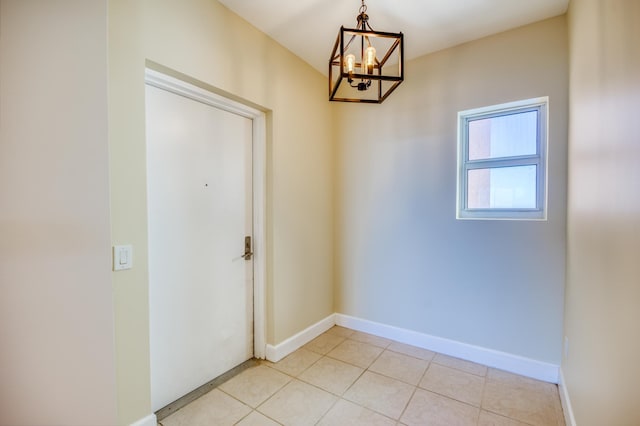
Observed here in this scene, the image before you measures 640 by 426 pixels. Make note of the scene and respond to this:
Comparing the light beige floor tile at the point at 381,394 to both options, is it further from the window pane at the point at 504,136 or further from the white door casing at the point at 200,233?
the window pane at the point at 504,136

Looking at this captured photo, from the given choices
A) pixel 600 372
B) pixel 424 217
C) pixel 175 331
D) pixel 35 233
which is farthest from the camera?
pixel 424 217

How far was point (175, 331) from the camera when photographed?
1.86m

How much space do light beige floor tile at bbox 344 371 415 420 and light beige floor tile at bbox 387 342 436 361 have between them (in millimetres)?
468

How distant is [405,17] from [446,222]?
1.73 m

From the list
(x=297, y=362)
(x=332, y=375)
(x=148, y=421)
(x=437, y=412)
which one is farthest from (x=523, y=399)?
(x=148, y=421)

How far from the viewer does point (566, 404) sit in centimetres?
171

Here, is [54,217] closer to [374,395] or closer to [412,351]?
[374,395]

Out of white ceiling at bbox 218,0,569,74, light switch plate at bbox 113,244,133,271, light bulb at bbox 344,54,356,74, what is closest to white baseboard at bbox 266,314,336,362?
light switch plate at bbox 113,244,133,271

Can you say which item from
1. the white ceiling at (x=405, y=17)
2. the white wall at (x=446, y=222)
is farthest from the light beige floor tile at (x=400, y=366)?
the white ceiling at (x=405, y=17)

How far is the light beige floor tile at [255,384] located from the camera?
6.28 feet

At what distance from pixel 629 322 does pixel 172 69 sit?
2.47 m

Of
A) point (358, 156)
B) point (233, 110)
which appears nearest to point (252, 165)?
point (233, 110)

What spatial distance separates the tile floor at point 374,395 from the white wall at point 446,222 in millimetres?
318

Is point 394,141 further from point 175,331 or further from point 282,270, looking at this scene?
point 175,331
